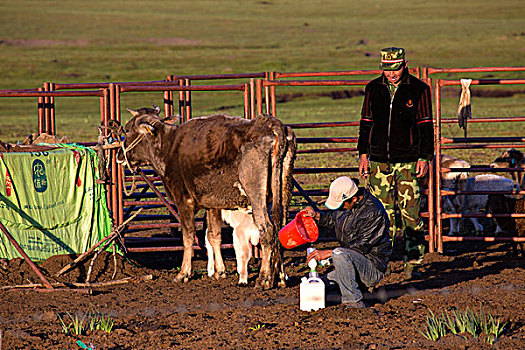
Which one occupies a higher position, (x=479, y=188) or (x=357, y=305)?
(x=479, y=188)

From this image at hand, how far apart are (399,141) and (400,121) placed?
A: 0.72 ft

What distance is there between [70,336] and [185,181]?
287 cm

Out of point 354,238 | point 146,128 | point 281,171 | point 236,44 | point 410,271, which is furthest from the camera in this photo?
point 236,44

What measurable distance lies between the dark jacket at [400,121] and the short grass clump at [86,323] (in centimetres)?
347

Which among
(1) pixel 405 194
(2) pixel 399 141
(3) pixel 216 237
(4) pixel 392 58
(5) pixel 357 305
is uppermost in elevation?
(4) pixel 392 58

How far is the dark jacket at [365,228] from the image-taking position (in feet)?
23.6

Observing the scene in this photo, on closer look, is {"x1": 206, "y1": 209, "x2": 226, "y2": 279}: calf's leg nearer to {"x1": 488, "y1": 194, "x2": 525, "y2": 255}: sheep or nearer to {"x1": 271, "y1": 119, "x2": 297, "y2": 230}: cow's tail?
{"x1": 271, "y1": 119, "x2": 297, "y2": 230}: cow's tail

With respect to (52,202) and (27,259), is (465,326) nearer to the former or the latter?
(27,259)

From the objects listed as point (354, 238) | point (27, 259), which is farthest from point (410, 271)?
point (27, 259)

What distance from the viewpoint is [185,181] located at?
915 centimetres

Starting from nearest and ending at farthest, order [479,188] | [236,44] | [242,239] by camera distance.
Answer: [242,239]
[479,188]
[236,44]

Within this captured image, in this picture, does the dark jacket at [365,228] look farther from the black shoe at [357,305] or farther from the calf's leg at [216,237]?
the calf's leg at [216,237]

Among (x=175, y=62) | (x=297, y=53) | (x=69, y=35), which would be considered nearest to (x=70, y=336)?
(x=175, y=62)

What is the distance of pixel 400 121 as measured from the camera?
8.70m
